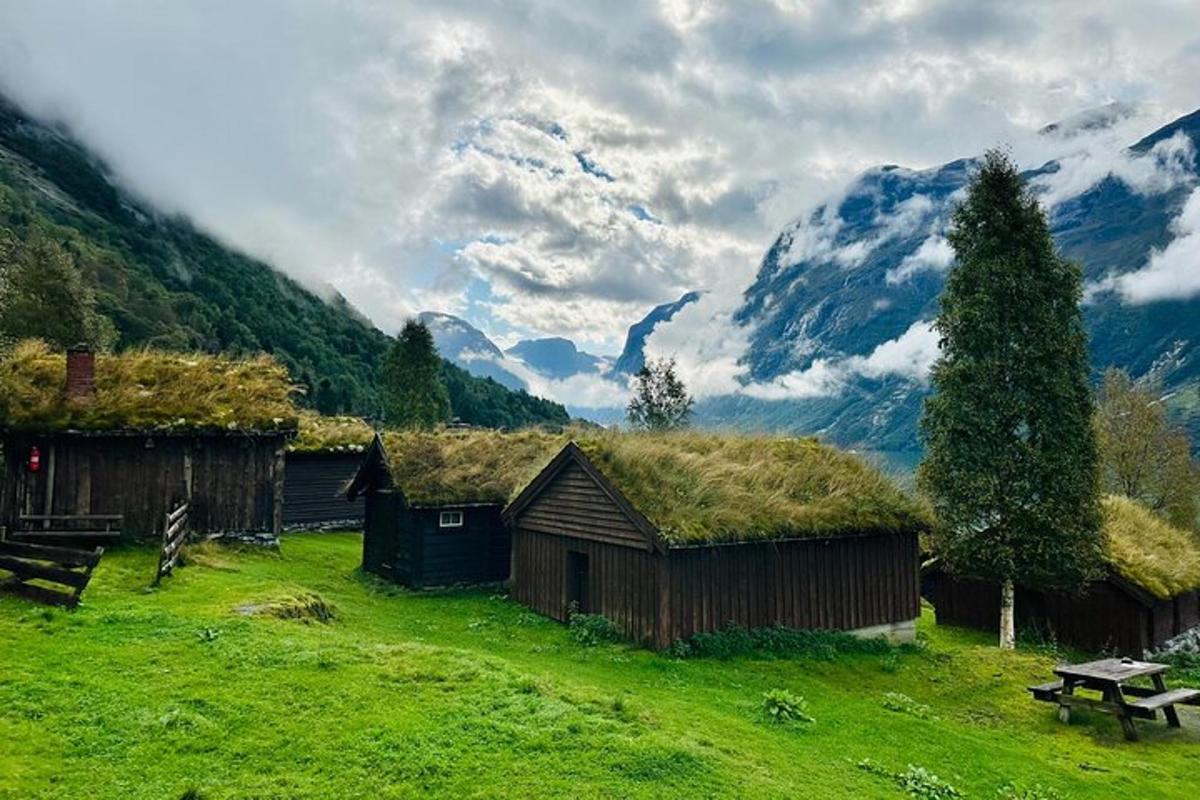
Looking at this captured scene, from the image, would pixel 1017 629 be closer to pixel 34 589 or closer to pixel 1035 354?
pixel 1035 354

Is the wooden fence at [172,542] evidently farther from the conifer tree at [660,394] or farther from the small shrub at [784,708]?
the conifer tree at [660,394]

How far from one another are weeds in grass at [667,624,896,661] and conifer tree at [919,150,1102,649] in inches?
310

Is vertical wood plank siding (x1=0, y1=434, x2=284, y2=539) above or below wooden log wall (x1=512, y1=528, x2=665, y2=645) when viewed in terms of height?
above

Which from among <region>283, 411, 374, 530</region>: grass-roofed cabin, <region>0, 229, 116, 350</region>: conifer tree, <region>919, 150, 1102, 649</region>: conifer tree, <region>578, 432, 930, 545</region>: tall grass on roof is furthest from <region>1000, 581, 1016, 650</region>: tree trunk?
<region>0, 229, 116, 350</region>: conifer tree

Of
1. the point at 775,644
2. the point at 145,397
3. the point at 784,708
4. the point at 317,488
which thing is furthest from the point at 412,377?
the point at 784,708

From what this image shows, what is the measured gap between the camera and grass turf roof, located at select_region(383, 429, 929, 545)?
21.6 m

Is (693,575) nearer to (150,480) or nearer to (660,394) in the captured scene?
(150,480)

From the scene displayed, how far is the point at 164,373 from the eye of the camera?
28.9 metres

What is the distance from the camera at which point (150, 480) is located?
2678 cm

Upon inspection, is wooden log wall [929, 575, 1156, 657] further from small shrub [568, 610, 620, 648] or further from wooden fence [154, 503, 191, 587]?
Result: wooden fence [154, 503, 191, 587]

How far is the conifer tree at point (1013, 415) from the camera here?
28.3 meters

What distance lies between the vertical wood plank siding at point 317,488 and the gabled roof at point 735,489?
64.2ft

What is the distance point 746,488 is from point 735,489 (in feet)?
2.40

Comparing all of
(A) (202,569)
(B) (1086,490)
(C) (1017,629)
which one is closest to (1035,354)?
(B) (1086,490)
